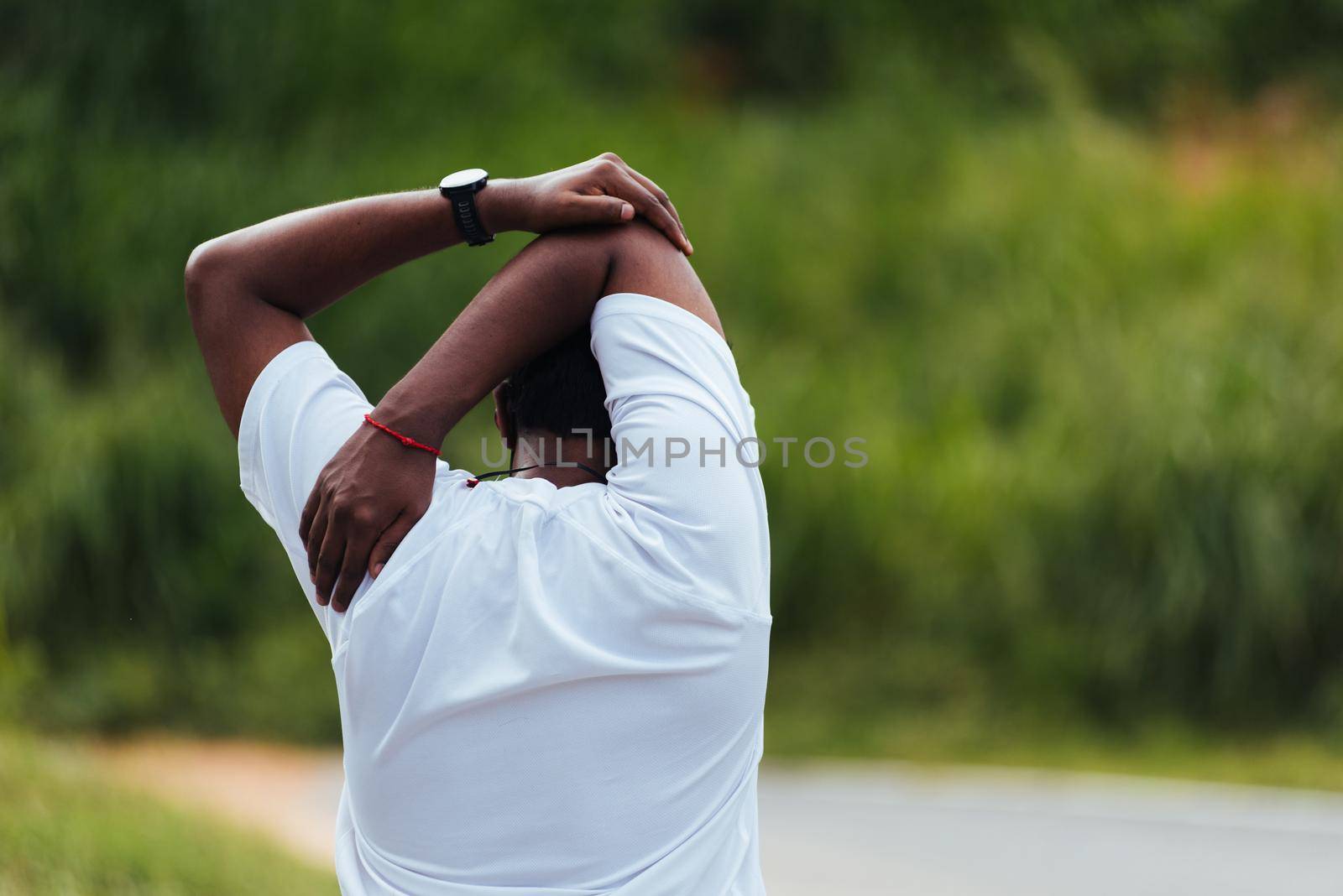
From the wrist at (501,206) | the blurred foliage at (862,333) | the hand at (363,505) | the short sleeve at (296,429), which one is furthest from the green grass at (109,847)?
the blurred foliage at (862,333)

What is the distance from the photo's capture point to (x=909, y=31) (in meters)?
16.1

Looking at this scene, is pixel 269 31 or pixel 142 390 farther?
pixel 269 31

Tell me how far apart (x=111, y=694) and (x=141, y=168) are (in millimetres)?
4263

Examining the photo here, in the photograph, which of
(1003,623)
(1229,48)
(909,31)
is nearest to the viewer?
(1003,623)

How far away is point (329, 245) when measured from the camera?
1.66 m

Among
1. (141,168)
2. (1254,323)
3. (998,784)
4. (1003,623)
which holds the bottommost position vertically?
(998,784)

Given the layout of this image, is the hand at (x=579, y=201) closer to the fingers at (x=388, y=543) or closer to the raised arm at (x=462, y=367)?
the raised arm at (x=462, y=367)

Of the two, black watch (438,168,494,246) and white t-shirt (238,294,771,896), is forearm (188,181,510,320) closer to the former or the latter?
black watch (438,168,494,246)

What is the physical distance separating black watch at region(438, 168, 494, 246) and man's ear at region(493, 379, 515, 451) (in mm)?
177

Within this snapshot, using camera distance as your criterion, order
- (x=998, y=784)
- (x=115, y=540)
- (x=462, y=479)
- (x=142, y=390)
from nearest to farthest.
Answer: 1. (x=462, y=479)
2. (x=998, y=784)
3. (x=115, y=540)
4. (x=142, y=390)

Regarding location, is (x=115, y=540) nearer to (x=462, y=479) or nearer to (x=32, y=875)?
(x=32, y=875)

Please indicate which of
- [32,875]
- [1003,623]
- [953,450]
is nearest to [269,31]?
[953,450]

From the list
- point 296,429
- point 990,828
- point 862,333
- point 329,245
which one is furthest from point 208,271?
point 862,333

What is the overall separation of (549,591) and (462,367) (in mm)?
276
